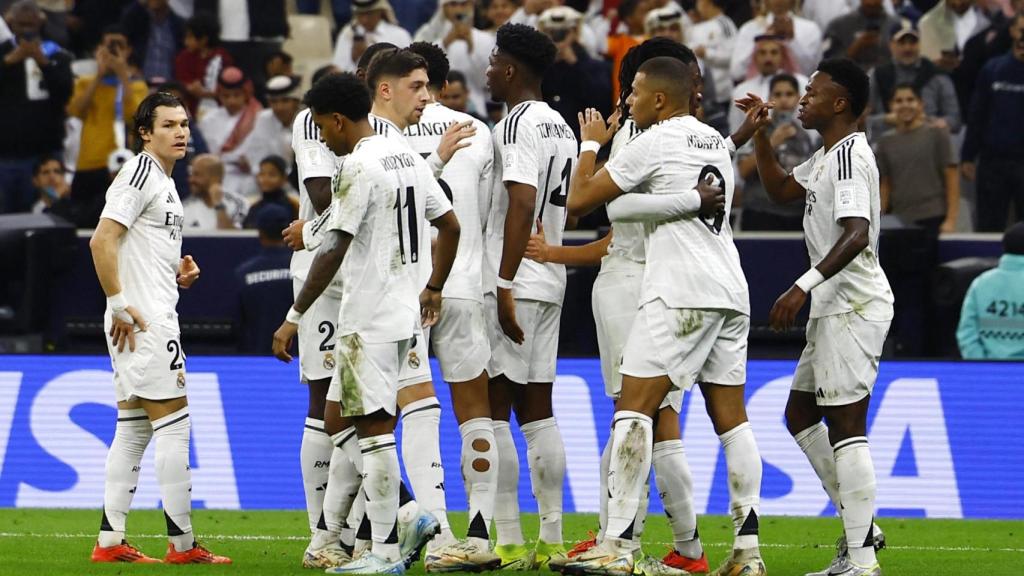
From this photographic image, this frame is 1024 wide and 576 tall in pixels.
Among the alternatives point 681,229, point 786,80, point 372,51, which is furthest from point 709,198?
point 786,80

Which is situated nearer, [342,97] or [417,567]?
[342,97]

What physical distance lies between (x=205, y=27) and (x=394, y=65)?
9.66 m

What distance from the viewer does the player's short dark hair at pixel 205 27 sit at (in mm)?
17016

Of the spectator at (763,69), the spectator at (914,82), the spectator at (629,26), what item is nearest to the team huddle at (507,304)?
the spectator at (763,69)

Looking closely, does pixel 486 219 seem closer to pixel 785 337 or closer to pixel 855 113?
pixel 855 113

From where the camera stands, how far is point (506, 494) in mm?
8453

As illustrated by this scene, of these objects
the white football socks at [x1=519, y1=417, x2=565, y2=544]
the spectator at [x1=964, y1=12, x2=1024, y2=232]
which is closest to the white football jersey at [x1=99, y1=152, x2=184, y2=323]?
the white football socks at [x1=519, y1=417, x2=565, y2=544]

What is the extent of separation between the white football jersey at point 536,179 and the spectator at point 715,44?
22.2ft

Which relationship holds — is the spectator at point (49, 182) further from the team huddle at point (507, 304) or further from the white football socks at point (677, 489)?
the white football socks at point (677, 489)

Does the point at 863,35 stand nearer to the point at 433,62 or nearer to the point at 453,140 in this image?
the point at 433,62

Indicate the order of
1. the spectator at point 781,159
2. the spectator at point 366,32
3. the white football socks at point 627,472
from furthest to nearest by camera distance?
the spectator at point 366,32 → the spectator at point 781,159 → the white football socks at point 627,472

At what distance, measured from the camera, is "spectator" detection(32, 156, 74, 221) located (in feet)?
50.6

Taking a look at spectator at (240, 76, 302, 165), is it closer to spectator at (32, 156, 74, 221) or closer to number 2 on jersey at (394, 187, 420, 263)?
spectator at (32, 156, 74, 221)

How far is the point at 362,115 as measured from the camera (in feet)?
24.5
